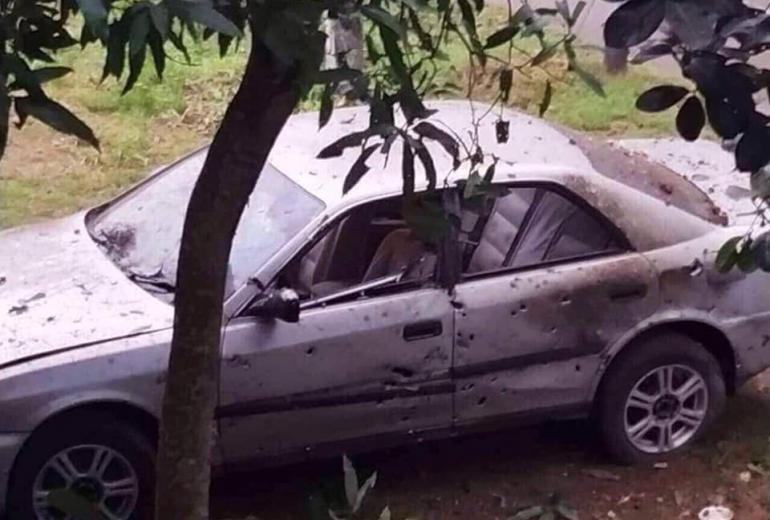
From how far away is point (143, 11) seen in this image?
84.2 inches

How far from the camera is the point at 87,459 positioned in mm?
5402

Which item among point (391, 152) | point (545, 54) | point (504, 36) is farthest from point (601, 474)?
point (504, 36)

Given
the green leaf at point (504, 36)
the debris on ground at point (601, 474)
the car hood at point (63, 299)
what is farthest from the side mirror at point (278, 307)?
the green leaf at point (504, 36)

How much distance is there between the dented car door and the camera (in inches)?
214

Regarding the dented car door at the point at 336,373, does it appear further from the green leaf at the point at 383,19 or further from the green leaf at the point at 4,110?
the green leaf at the point at 4,110

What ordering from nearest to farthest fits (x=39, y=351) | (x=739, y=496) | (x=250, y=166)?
(x=250, y=166) < (x=39, y=351) < (x=739, y=496)

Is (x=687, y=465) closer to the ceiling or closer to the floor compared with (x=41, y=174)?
closer to the floor

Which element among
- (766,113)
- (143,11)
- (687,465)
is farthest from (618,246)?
(143,11)

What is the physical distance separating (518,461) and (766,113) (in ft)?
13.5

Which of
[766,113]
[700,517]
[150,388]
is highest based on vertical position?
[766,113]

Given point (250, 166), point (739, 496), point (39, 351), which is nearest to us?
point (250, 166)

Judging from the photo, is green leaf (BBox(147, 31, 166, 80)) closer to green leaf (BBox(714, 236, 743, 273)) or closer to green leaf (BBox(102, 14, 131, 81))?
green leaf (BBox(102, 14, 131, 81))

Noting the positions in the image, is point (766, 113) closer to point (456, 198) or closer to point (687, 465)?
point (456, 198)

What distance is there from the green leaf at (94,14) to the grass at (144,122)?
23.4 feet
